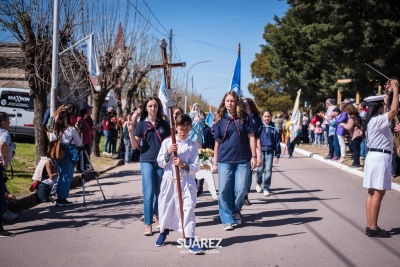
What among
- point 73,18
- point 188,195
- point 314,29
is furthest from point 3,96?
point 188,195

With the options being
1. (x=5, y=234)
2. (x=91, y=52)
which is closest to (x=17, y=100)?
(x=91, y=52)

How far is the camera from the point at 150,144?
21.5 ft

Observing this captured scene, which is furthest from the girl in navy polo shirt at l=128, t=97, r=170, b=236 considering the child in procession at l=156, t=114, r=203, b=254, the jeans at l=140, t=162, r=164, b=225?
the child in procession at l=156, t=114, r=203, b=254

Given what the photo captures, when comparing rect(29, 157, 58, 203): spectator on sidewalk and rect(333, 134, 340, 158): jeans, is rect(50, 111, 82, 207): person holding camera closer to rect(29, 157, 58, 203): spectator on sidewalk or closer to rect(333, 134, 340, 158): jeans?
rect(29, 157, 58, 203): spectator on sidewalk

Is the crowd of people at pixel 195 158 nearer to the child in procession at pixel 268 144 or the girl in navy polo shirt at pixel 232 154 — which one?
the girl in navy polo shirt at pixel 232 154

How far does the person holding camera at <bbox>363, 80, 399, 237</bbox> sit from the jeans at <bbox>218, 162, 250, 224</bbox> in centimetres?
169

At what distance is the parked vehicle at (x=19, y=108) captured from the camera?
21.9m

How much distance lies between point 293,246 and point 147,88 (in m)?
37.3

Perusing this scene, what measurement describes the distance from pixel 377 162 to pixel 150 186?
3.09 meters

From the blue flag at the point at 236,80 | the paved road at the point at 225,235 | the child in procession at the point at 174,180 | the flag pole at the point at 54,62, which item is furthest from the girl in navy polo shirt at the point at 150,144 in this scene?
the flag pole at the point at 54,62

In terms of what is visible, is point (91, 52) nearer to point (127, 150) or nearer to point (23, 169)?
point (23, 169)

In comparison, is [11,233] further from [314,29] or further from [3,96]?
[3,96]

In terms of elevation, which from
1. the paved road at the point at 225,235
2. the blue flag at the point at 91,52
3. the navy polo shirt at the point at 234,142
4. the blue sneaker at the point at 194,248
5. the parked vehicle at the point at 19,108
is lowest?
the paved road at the point at 225,235

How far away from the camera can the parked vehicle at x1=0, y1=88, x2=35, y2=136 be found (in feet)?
71.8
